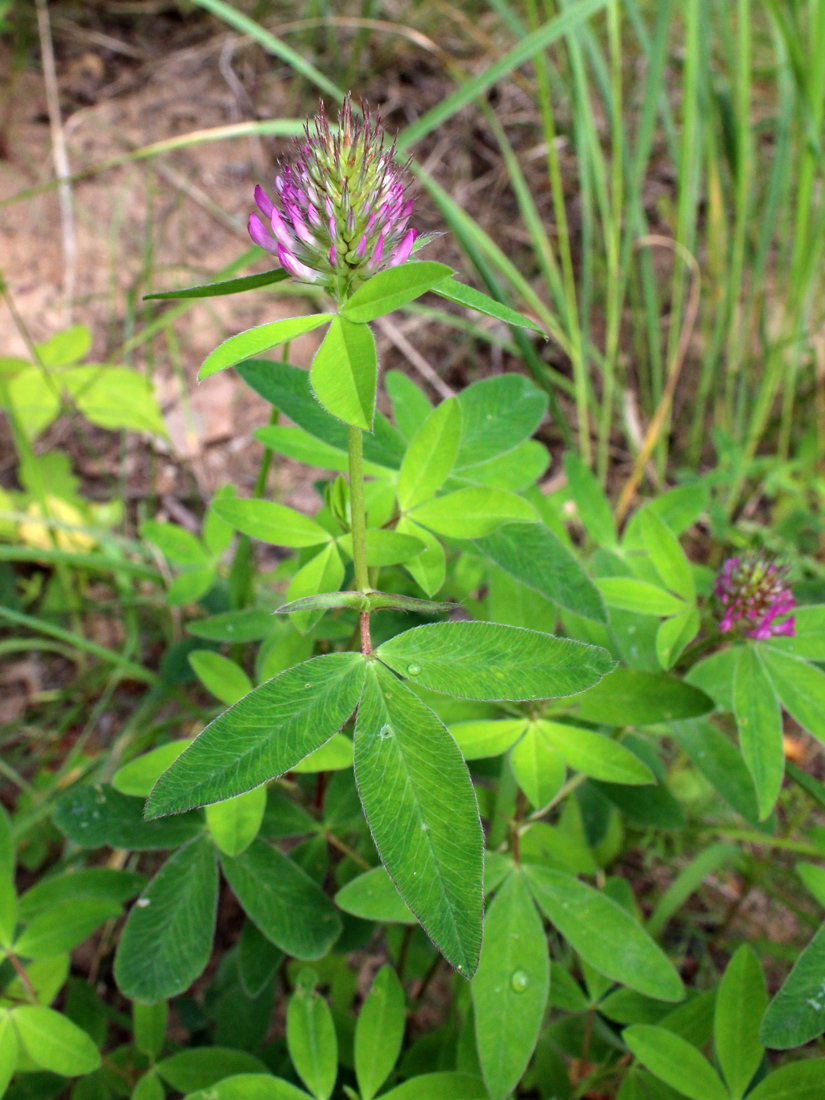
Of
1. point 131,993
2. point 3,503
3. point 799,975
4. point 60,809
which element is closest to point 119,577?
point 3,503

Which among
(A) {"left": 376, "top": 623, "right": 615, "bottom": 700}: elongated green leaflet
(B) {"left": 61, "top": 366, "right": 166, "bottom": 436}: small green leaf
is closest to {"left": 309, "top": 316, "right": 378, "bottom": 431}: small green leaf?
(A) {"left": 376, "top": 623, "right": 615, "bottom": 700}: elongated green leaflet

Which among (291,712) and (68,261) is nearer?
(291,712)

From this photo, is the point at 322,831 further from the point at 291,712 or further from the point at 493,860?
the point at 291,712

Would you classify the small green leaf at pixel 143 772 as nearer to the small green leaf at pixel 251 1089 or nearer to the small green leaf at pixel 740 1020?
the small green leaf at pixel 251 1089

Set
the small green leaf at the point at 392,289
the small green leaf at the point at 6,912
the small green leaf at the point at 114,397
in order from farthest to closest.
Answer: the small green leaf at the point at 114,397
the small green leaf at the point at 6,912
the small green leaf at the point at 392,289

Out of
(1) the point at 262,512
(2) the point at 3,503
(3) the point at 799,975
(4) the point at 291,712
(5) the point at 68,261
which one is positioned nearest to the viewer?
(4) the point at 291,712

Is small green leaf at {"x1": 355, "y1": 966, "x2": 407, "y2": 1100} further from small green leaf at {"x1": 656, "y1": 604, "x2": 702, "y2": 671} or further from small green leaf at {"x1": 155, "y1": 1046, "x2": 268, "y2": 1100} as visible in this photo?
small green leaf at {"x1": 656, "y1": 604, "x2": 702, "y2": 671}

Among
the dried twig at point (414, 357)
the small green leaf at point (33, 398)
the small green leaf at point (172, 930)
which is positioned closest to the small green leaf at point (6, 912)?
the small green leaf at point (172, 930)
